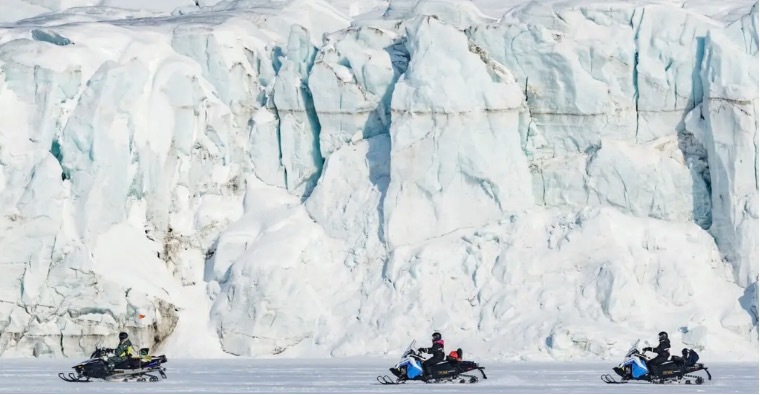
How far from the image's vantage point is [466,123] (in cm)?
4309

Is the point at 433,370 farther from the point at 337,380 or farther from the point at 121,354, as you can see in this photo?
the point at 121,354

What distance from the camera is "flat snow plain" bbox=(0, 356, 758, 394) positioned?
1190 inches

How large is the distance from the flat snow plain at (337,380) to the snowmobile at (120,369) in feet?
1.34

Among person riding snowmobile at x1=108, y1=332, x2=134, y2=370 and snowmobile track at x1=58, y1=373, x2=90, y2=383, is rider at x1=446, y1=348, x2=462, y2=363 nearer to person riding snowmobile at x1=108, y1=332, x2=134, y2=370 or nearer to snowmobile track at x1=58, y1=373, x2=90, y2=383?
person riding snowmobile at x1=108, y1=332, x2=134, y2=370

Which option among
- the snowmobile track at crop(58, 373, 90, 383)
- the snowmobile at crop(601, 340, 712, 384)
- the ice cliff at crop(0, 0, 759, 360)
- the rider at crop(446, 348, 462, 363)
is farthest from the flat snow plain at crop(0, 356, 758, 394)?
the ice cliff at crop(0, 0, 759, 360)

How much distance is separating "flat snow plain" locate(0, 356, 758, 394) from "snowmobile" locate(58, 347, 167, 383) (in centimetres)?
41

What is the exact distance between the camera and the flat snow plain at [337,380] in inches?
1190

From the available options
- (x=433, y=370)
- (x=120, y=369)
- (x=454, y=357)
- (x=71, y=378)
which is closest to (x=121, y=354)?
(x=120, y=369)

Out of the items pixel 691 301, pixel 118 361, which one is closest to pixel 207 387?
pixel 118 361

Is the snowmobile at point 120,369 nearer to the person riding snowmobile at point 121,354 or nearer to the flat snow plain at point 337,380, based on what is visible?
the person riding snowmobile at point 121,354

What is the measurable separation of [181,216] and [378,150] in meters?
5.52

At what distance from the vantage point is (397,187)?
43.2 meters

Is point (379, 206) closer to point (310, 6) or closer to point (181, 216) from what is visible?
point (181, 216)

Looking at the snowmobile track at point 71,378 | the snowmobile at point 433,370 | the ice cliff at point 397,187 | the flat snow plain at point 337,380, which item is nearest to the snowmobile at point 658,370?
the flat snow plain at point 337,380
